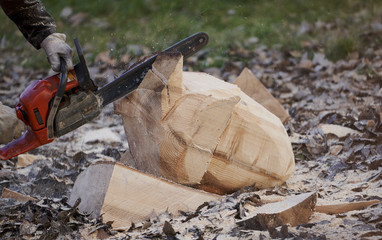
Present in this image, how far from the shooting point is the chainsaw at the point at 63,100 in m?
2.78

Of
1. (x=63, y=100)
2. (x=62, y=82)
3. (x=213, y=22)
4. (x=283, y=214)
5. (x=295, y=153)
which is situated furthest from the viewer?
(x=213, y=22)

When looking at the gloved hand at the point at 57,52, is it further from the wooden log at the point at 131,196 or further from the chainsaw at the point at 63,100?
the wooden log at the point at 131,196

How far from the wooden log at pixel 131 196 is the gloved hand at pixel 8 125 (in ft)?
1.57

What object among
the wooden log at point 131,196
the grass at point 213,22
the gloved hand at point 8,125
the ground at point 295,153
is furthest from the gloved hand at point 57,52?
the grass at point 213,22

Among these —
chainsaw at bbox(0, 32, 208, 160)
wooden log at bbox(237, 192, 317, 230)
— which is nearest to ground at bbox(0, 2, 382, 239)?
wooden log at bbox(237, 192, 317, 230)

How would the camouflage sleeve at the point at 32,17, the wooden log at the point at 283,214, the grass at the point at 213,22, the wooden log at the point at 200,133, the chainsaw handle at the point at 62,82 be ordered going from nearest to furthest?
the wooden log at the point at 283,214, the chainsaw handle at the point at 62,82, the wooden log at the point at 200,133, the camouflage sleeve at the point at 32,17, the grass at the point at 213,22

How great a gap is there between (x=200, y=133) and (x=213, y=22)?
4969 millimetres

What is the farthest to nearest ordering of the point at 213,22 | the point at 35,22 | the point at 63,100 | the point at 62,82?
the point at 213,22 → the point at 35,22 → the point at 63,100 → the point at 62,82

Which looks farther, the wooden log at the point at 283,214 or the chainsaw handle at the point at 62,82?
the chainsaw handle at the point at 62,82

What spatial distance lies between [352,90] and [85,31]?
4146 mm

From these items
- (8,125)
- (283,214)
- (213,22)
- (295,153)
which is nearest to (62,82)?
(8,125)

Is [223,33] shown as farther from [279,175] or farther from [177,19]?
[279,175]

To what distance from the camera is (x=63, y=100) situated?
2.87 meters

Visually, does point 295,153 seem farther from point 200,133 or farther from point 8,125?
point 8,125
